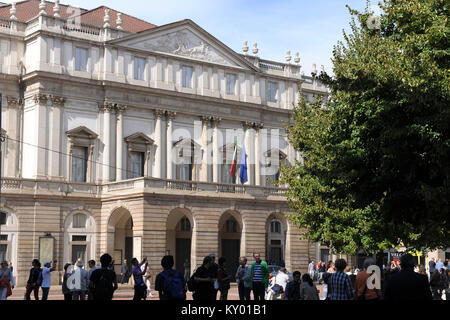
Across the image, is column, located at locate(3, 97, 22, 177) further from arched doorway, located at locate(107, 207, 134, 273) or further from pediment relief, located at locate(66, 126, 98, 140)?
arched doorway, located at locate(107, 207, 134, 273)

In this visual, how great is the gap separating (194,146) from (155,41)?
8200 mm

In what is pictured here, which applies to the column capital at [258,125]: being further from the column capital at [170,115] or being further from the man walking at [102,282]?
the man walking at [102,282]

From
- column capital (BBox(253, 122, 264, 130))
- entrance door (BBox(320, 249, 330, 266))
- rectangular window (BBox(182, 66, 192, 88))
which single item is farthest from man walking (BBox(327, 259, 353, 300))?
entrance door (BBox(320, 249, 330, 266))

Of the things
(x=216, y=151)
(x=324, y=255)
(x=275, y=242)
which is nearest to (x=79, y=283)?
(x=216, y=151)

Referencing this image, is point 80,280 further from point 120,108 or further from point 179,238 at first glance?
point 179,238

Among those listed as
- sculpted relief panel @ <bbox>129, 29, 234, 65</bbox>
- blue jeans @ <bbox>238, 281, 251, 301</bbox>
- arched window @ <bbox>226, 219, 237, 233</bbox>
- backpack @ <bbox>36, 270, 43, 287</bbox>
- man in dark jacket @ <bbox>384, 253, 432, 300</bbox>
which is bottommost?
blue jeans @ <bbox>238, 281, 251, 301</bbox>

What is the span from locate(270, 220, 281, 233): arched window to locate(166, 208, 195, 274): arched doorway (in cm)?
754

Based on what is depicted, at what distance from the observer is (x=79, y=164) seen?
49.6m

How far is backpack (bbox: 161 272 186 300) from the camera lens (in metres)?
14.7

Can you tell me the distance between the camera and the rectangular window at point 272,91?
59156mm

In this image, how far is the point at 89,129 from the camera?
49.9 metres

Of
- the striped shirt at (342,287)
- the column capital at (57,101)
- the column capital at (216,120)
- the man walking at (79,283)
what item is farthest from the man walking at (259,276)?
the column capital at (216,120)
